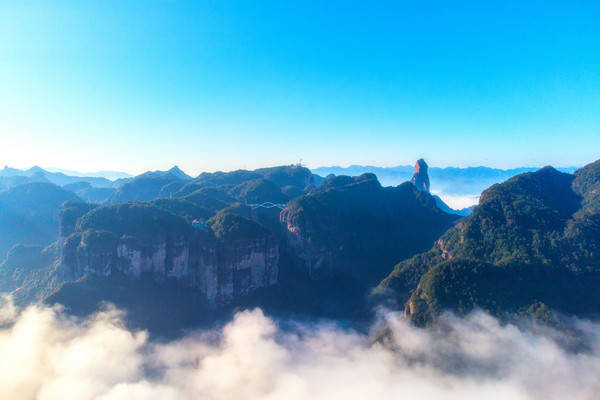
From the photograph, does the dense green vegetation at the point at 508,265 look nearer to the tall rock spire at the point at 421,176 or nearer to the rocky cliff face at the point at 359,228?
the rocky cliff face at the point at 359,228

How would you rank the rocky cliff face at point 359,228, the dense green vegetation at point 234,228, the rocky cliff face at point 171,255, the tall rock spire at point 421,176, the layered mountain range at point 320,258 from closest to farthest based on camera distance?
the layered mountain range at point 320,258 < the rocky cliff face at point 171,255 < the dense green vegetation at point 234,228 < the rocky cliff face at point 359,228 < the tall rock spire at point 421,176

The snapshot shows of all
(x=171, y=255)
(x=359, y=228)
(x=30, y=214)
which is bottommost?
(x=171, y=255)

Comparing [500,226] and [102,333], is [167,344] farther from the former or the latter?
[500,226]

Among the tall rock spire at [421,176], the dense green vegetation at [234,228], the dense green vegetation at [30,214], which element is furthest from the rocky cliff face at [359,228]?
the dense green vegetation at [30,214]

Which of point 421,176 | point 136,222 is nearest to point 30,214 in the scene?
point 136,222

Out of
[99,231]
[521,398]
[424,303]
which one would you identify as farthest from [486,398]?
[99,231]

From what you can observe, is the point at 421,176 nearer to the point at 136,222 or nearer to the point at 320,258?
the point at 320,258
